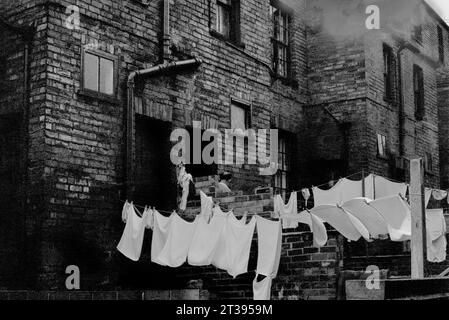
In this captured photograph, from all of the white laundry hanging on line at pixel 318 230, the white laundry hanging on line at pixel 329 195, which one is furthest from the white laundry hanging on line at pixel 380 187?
the white laundry hanging on line at pixel 318 230

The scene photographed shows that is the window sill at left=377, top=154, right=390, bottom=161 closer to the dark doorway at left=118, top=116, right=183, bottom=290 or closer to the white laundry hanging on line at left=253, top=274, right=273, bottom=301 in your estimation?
the dark doorway at left=118, top=116, right=183, bottom=290

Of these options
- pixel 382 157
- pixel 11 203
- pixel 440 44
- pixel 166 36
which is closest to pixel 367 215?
pixel 166 36

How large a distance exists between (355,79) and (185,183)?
24.0ft

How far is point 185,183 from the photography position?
1141 cm

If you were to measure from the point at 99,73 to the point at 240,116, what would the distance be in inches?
161

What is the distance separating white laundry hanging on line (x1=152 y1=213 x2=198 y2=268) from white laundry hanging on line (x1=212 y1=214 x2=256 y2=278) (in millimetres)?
497

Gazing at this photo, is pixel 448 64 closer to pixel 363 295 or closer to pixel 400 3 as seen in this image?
pixel 400 3

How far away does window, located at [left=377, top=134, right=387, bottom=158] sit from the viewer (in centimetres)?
1725

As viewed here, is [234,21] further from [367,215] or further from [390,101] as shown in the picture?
[367,215]

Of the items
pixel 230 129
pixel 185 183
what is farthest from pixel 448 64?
pixel 185 183

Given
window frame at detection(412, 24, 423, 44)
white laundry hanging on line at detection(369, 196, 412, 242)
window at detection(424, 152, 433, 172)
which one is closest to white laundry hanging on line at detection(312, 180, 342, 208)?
white laundry hanging on line at detection(369, 196, 412, 242)

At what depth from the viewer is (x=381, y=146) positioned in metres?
17.4

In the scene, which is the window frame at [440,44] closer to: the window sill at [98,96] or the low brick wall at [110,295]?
the window sill at [98,96]

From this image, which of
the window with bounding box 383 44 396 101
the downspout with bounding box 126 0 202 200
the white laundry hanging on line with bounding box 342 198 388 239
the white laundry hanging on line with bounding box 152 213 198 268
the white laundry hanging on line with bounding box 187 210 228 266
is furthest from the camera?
the window with bounding box 383 44 396 101
